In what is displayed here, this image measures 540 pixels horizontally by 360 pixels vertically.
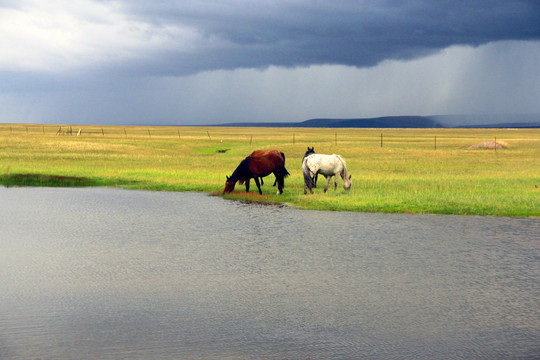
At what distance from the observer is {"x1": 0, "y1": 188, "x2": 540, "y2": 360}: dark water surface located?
799 cm

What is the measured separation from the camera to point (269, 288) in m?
10.9

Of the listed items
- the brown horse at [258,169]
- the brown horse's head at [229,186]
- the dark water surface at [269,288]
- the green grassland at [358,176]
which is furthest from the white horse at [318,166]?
the dark water surface at [269,288]

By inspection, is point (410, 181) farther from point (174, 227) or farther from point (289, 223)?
point (174, 227)

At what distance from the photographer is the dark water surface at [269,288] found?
7.99m

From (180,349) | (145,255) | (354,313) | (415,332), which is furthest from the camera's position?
(145,255)

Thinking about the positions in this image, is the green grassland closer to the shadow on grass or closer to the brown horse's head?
the shadow on grass

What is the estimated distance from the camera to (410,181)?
104ft

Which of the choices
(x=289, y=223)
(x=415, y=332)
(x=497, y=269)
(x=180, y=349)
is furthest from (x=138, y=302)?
(x=289, y=223)

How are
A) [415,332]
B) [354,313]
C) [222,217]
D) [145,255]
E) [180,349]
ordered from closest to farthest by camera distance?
[180,349]
[415,332]
[354,313]
[145,255]
[222,217]

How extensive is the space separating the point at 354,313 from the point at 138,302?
3.76 meters

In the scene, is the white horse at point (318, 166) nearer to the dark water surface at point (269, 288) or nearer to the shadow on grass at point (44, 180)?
the dark water surface at point (269, 288)

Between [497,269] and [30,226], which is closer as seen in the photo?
[497,269]

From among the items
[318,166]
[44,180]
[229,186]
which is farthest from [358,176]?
[44,180]

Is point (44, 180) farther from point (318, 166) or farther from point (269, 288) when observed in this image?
point (269, 288)
